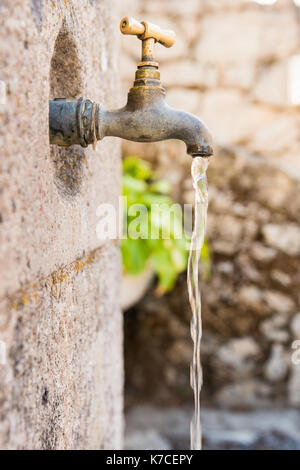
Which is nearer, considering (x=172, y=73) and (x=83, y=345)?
(x=83, y=345)

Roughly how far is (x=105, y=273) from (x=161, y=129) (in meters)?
0.44

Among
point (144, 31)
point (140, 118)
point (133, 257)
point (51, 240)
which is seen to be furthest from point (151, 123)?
point (133, 257)

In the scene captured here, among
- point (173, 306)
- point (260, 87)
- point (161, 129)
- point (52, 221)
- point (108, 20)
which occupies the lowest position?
point (52, 221)

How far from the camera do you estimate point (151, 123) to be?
78cm

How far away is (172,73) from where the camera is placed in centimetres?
315

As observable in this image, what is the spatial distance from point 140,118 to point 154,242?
162cm

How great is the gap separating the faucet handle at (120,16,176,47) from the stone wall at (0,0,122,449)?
0.09 metres

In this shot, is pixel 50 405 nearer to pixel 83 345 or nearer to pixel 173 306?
pixel 83 345

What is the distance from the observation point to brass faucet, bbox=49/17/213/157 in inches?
29.2

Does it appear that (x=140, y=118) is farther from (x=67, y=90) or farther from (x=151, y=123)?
(x=67, y=90)

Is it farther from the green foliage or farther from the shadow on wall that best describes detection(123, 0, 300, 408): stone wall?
the shadow on wall

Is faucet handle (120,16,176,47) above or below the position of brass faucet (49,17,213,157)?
above

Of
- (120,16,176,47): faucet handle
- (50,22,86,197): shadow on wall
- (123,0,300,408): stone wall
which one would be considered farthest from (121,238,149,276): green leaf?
(120,16,176,47): faucet handle
